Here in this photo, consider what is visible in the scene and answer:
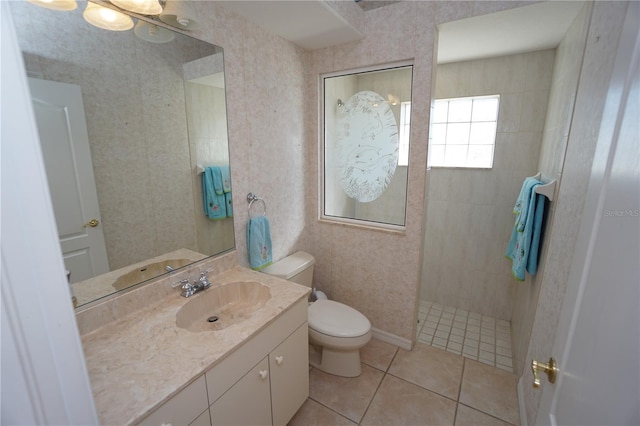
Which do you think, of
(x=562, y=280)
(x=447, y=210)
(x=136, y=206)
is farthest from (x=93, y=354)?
(x=447, y=210)

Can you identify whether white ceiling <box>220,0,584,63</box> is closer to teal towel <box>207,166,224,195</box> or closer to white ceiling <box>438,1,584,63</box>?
white ceiling <box>438,1,584,63</box>

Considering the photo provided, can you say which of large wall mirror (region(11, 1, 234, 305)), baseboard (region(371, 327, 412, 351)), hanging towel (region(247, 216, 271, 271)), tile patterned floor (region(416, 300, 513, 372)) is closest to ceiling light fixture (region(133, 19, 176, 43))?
large wall mirror (region(11, 1, 234, 305))

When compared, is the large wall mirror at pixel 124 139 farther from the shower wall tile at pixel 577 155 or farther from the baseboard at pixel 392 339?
the shower wall tile at pixel 577 155

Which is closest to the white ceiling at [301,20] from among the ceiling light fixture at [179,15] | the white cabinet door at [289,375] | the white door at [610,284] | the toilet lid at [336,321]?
the ceiling light fixture at [179,15]

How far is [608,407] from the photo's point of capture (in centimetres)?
49

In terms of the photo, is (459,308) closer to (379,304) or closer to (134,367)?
(379,304)

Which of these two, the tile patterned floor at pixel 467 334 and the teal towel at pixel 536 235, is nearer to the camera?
the teal towel at pixel 536 235

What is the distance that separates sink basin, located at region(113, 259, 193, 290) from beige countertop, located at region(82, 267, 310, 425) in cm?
13

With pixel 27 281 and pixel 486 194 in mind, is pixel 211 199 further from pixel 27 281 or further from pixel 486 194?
pixel 486 194

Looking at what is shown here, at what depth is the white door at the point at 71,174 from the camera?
39.8 inches

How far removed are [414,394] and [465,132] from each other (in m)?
2.22

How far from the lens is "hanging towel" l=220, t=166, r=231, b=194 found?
1.67 meters

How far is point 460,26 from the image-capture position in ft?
5.76

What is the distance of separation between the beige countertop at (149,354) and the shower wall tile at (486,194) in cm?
202
